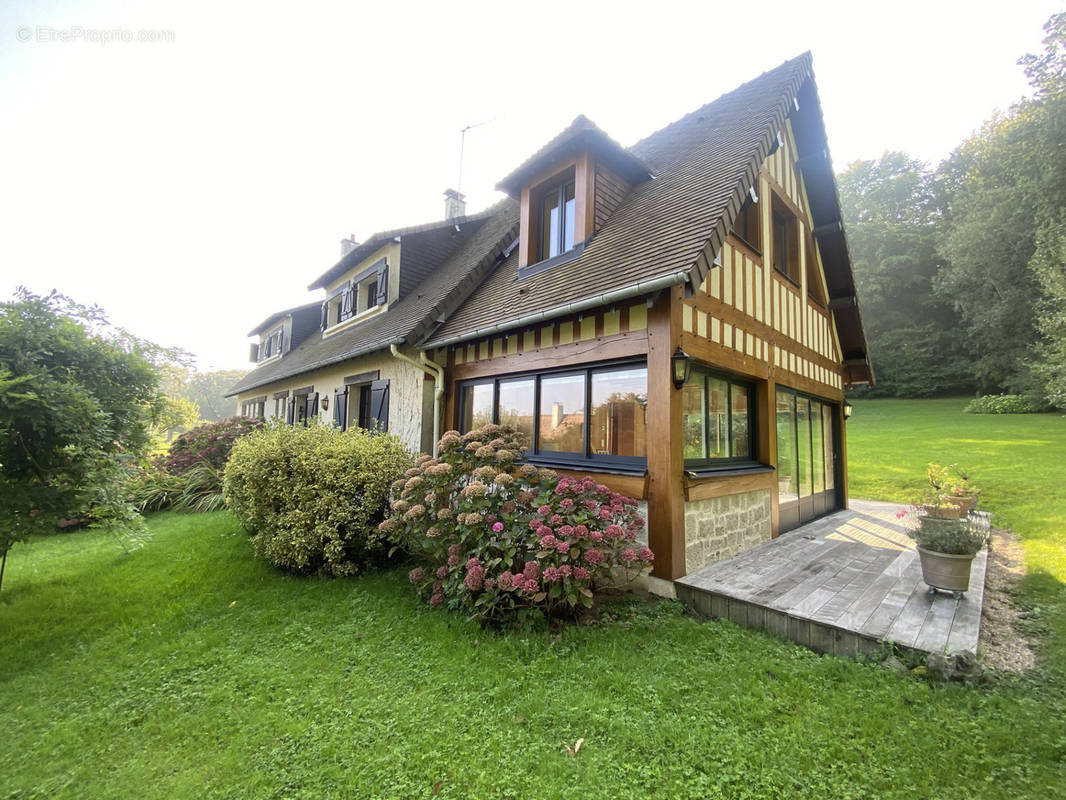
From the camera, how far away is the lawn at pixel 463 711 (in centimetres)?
221

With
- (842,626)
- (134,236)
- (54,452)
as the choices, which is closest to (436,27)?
(54,452)

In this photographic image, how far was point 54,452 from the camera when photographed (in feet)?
12.7

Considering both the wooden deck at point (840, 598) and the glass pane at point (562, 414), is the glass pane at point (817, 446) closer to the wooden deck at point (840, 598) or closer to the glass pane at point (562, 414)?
the wooden deck at point (840, 598)

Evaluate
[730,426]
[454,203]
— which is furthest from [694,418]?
[454,203]

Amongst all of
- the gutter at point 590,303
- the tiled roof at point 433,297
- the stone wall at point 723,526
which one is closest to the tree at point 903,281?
the tiled roof at point 433,297

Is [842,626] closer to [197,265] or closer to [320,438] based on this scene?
[320,438]

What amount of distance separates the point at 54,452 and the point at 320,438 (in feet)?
8.06

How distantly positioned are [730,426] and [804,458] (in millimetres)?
2808

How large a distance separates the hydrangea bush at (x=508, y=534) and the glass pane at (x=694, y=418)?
1086mm

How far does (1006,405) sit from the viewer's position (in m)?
20.9

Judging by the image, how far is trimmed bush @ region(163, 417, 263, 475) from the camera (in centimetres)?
1035

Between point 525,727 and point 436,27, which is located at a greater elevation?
point 436,27

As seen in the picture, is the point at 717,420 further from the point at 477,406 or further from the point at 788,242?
the point at 788,242

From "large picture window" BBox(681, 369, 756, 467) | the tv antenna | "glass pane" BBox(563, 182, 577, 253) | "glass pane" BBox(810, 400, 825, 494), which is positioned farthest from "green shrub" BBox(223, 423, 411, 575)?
the tv antenna
